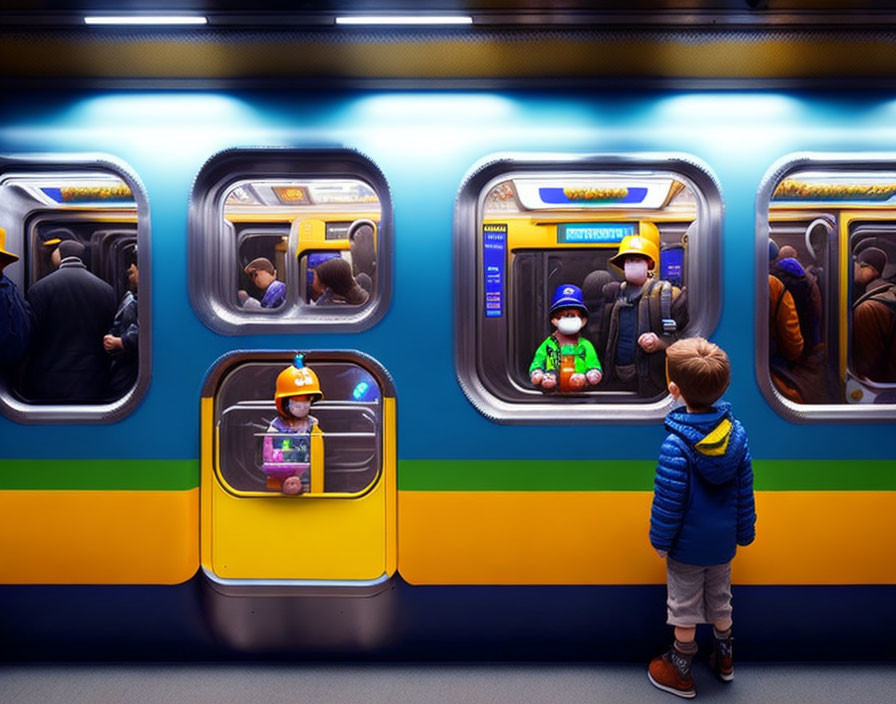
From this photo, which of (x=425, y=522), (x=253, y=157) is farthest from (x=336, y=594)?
(x=253, y=157)

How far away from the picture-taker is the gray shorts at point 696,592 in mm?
2156

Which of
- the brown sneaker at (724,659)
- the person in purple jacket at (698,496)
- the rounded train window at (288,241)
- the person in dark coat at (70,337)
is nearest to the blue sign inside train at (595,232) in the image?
the person in purple jacket at (698,496)

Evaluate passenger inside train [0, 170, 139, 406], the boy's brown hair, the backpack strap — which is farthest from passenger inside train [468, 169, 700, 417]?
passenger inside train [0, 170, 139, 406]

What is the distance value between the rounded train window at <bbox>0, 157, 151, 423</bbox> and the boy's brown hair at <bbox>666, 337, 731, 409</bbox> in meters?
2.13

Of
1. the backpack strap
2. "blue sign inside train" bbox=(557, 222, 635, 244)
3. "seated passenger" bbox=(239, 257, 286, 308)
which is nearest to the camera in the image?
the backpack strap

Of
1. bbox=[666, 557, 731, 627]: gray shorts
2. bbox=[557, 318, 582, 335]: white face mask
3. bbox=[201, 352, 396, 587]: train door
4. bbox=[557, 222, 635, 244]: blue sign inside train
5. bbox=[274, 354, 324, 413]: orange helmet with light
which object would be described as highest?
bbox=[557, 222, 635, 244]: blue sign inside train

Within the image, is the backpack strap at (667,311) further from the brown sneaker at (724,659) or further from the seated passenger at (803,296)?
the brown sneaker at (724,659)

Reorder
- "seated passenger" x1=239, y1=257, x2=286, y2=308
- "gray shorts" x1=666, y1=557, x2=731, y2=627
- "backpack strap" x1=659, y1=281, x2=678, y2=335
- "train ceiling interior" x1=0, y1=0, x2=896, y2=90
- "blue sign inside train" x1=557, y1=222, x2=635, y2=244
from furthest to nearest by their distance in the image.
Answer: "blue sign inside train" x1=557, y1=222, x2=635, y2=244
"seated passenger" x1=239, y1=257, x2=286, y2=308
"backpack strap" x1=659, y1=281, x2=678, y2=335
"gray shorts" x1=666, y1=557, x2=731, y2=627
"train ceiling interior" x1=0, y1=0, x2=896, y2=90

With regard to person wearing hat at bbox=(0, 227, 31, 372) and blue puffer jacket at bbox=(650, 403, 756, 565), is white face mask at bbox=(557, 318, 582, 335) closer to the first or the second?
blue puffer jacket at bbox=(650, 403, 756, 565)

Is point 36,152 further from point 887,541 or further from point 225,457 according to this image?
point 887,541

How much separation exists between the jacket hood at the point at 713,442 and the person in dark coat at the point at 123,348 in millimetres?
2281

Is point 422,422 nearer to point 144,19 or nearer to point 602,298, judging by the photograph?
point 602,298

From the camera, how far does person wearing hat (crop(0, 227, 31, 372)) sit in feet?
7.84

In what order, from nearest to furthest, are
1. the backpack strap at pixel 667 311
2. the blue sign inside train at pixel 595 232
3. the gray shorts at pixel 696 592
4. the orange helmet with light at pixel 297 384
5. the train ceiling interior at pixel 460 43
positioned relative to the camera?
the train ceiling interior at pixel 460 43, the gray shorts at pixel 696 592, the orange helmet with light at pixel 297 384, the backpack strap at pixel 667 311, the blue sign inside train at pixel 595 232
